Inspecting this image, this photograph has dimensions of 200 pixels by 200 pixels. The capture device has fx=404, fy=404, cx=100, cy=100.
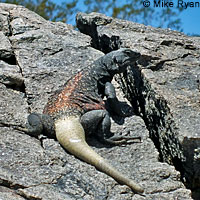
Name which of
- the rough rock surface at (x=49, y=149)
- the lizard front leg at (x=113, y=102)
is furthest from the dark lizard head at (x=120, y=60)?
the rough rock surface at (x=49, y=149)

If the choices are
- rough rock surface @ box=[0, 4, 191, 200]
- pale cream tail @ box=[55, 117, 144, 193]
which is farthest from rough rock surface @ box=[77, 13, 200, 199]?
pale cream tail @ box=[55, 117, 144, 193]

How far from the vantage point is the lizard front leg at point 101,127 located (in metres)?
4.36

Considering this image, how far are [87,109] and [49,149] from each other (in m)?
0.72

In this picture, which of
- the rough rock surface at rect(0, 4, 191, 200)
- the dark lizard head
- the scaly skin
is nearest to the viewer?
the rough rock surface at rect(0, 4, 191, 200)

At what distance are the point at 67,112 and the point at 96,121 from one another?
13.0 inches

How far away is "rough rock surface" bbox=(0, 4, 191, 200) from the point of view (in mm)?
3596

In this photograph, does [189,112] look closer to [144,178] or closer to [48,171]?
[144,178]

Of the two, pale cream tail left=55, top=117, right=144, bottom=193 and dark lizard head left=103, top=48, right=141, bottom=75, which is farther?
dark lizard head left=103, top=48, right=141, bottom=75

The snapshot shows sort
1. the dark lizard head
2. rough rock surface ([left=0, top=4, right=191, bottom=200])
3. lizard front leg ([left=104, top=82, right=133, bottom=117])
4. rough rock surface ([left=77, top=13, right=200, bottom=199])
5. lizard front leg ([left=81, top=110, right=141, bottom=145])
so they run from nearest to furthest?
rough rock surface ([left=0, top=4, right=191, bottom=200])
rough rock surface ([left=77, top=13, right=200, bottom=199])
lizard front leg ([left=81, top=110, right=141, bottom=145])
lizard front leg ([left=104, top=82, right=133, bottom=117])
the dark lizard head

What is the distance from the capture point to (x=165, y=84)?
5.00 meters

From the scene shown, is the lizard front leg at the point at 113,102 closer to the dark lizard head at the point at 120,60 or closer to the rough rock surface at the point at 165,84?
the dark lizard head at the point at 120,60

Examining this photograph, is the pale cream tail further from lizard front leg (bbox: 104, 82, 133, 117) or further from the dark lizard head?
the dark lizard head

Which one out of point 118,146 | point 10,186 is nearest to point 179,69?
point 118,146

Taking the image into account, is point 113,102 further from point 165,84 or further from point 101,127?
point 165,84
